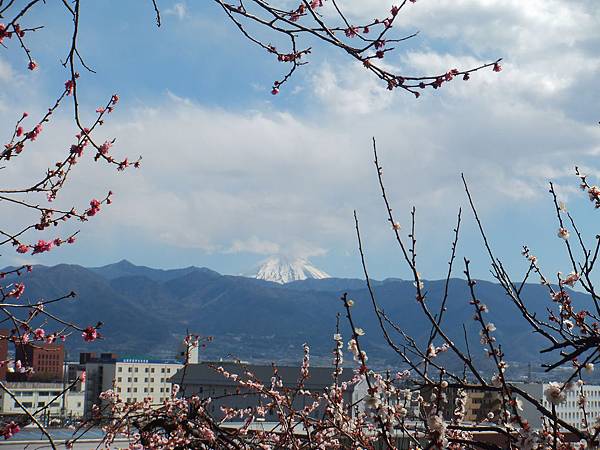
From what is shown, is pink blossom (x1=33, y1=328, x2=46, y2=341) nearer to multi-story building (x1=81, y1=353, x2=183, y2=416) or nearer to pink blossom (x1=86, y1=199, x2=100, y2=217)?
pink blossom (x1=86, y1=199, x2=100, y2=217)

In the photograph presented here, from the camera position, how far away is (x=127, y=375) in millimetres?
105062

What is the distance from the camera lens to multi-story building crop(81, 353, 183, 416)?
3980 inches

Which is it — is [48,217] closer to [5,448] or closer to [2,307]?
[2,307]

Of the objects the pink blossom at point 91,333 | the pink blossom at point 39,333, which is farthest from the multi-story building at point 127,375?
the pink blossom at point 91,333

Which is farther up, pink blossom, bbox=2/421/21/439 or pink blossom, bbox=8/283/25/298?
pink blossom, bbox=8/283/25/298

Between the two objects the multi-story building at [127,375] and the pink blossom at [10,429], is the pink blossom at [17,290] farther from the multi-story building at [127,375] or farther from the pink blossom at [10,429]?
the multi-story building at [127,375]

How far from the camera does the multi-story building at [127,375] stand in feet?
332

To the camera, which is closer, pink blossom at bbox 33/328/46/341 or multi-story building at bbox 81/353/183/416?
pink blossom at bbox 33/328/46/341

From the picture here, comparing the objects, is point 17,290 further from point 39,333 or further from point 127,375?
point 127,375

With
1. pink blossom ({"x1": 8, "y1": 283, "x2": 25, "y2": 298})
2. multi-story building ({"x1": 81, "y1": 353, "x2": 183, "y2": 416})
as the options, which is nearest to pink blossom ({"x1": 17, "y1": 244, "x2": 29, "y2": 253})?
pink blossom ({"x1": 8, "y1": 283, "x2": 25, "y2": 298})

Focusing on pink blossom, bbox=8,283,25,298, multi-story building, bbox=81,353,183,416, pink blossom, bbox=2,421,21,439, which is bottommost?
multi-story building, bbox=81,353,183,416

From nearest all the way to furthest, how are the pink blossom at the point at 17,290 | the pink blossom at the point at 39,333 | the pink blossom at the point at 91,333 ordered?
the pink blossom at the point at 91,333 < the pink blossom at the point at 39,333 < the pink blossom at the point at 17,290

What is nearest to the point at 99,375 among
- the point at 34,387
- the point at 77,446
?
the point at 34,387

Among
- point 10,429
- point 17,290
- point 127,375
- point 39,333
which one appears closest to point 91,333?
point 39,333
